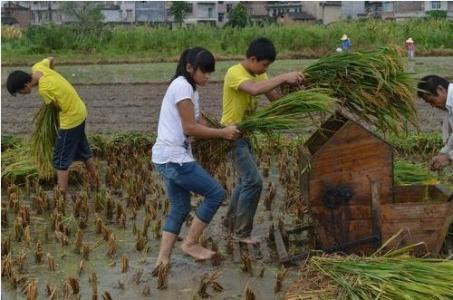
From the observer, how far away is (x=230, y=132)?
4.69m

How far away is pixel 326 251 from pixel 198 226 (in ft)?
2.95

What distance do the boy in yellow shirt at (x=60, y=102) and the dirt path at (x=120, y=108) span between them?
3.46 m

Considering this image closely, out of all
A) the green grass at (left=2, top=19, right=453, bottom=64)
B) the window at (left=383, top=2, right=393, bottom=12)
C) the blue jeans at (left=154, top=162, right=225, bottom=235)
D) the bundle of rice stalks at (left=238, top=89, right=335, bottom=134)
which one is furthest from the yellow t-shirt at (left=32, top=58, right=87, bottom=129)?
the window at (left=383, top=2, right=393, bottom=12)

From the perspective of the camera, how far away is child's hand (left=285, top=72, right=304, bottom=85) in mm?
4692

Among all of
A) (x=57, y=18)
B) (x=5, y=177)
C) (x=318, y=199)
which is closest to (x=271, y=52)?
(x=318, y=199)

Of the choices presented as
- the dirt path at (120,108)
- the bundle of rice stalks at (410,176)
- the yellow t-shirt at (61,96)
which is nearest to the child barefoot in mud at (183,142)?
the bundle of rice stalks at (410,176)

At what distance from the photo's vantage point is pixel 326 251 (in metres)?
4.57

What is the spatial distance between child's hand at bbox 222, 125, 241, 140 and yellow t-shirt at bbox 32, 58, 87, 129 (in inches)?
88.2

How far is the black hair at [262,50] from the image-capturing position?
4.83 metres

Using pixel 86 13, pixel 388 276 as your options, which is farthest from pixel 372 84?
pixel 86 13

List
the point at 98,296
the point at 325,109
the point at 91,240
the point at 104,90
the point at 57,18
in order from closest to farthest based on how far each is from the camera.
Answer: the point at 98,296 < the point at 325,109 < the point at 91,240 < the point at 104,90 < the point at 57,18

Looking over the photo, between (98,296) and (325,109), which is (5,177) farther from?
(325,109)

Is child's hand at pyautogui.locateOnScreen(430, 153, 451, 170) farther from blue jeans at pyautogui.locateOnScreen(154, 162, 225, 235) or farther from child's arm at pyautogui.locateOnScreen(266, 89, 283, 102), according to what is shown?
blue jeans at pyautogui.locateOnScreen(154, 162, 225, 235)

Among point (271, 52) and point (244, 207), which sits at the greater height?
point (271, 52)
